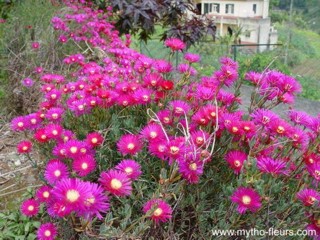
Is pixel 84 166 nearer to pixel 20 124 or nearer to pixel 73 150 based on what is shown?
pixel 73 150

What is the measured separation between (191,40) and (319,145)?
10.9 feet

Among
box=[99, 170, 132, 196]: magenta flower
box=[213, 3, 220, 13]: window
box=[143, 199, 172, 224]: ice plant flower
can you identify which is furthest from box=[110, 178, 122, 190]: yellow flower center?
box=[213, 3, 220, 13]: window

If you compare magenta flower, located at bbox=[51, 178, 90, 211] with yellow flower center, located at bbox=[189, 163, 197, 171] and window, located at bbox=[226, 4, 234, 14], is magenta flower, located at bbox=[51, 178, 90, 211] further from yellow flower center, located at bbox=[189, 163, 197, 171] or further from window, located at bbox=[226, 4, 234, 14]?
window, located at bbox=[226, 4, 234, 14]

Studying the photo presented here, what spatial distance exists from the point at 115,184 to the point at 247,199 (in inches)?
14.4

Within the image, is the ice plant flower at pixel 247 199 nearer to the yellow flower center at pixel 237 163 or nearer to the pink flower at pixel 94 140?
the yellow flower center at pixel 237 163

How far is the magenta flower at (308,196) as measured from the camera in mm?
1133

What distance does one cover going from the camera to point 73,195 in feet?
3.16

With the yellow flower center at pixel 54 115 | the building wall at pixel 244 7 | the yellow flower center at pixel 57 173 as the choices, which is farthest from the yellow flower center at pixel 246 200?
the building wall at pixel 244 7

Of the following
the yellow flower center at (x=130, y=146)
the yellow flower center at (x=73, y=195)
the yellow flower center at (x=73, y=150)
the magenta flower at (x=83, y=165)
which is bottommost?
the magenta flower at (x=83, y=165)

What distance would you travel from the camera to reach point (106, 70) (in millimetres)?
2391

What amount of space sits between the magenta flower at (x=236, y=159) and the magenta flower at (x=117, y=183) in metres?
0.37

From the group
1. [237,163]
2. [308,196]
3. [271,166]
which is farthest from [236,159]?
[308,196]

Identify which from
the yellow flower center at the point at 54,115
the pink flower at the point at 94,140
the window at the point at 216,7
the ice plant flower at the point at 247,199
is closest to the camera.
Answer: the ice plant flower at the point at 247,199

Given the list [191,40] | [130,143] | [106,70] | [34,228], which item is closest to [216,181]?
[130,143]
